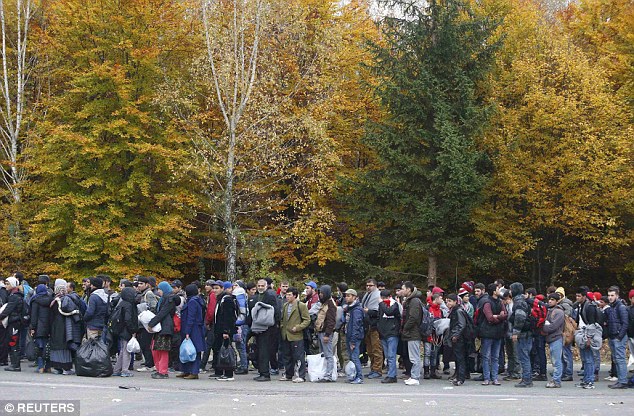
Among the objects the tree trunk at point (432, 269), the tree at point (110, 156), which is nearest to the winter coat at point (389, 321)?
the tree trunk at point (432, 269)

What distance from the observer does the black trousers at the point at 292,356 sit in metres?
17.2

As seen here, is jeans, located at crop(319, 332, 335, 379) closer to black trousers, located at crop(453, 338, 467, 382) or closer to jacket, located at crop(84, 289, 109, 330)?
black trousers, located at crop(453, 338, 467, 382)

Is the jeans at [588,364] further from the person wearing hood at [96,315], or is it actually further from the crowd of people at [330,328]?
the person wearing hood at [96,315]

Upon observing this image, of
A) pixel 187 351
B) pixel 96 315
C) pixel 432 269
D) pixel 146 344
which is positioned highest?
pixel 432 269

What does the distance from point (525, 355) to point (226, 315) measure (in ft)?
19.6

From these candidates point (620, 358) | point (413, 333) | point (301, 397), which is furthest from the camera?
point (413, 333)

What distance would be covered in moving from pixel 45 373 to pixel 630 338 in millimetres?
12091

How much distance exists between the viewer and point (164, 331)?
1703 centimetres

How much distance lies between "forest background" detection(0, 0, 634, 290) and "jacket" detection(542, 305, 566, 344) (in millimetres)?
14113

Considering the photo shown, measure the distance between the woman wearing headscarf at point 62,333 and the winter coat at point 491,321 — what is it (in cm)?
828

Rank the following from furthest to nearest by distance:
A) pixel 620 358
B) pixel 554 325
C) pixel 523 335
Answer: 1. pixel 523 335
2. pixel 620 358
3. pixel 554 325

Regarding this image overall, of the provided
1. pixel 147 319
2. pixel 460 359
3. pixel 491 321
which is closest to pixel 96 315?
pixel 147 319

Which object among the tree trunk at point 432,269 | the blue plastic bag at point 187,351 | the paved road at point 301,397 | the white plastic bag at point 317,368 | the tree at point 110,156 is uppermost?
the tree at point 110,156

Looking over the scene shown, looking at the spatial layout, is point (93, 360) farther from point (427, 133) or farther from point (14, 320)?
point (427, 133)
